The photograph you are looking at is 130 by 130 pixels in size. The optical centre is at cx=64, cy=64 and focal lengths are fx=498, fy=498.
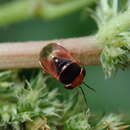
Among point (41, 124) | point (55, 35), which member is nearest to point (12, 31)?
point (55, 35)

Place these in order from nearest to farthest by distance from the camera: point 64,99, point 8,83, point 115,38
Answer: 1. point 115,38
2. point 8,83
3. point 64,99

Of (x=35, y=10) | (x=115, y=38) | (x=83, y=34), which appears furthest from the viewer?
(x=83, y=34)

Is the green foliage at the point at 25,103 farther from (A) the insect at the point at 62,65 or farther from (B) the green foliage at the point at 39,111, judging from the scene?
(A) the insect at the point at 62,65

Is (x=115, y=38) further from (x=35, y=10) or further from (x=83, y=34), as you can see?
(x=83, y=34)

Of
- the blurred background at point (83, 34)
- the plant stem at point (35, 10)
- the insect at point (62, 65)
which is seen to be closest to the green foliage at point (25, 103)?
the insect at point (62, 65)

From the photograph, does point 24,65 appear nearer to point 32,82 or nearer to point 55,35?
point 32,82

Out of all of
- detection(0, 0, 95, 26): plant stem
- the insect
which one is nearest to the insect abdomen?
the insect

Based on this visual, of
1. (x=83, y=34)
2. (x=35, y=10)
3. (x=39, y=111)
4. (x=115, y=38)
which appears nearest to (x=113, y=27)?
(x=115, y=38)
